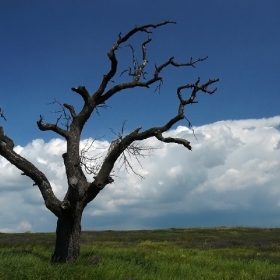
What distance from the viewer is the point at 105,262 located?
14.3m

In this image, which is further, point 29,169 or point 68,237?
point 29,169

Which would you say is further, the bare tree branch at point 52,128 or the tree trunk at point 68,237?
the bare tree branch at point 52,128

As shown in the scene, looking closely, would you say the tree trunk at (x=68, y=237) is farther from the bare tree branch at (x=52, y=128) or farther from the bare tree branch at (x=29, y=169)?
the bare tree branch at (x=52, y=128)

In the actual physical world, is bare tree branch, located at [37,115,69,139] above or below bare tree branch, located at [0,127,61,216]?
above

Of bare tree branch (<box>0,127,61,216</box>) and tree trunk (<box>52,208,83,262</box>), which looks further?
bare tree branch (<box>0,127,61,216</box>)

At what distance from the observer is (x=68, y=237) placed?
15.5m

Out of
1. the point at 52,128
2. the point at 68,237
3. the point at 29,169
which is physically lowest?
the point at 68,237

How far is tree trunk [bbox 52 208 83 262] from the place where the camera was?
15.3 m

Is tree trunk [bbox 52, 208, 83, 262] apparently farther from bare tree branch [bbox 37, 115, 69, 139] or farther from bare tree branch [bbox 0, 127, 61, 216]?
bare tree branch [bbox 37, 115, 69, 139]

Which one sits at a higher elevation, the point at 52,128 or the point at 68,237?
the point at 52,128

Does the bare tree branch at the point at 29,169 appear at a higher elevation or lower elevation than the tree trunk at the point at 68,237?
higher

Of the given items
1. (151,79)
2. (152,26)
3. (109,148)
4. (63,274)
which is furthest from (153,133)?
(63,274)

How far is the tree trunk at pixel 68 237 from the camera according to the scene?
15.3 meters

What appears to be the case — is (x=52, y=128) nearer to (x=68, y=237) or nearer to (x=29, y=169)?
(x=29, y=169)
